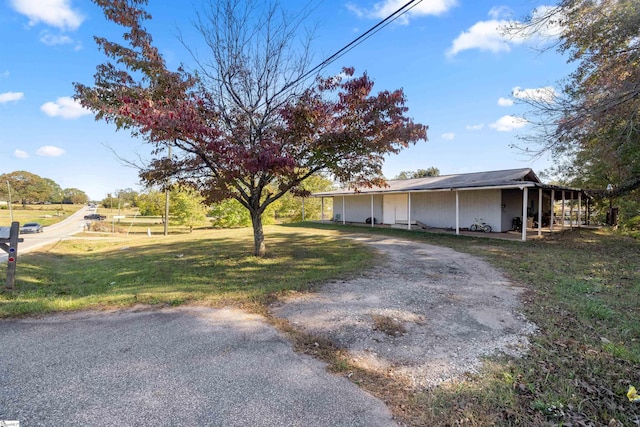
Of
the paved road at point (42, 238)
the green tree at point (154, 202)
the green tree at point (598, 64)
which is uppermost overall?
the green tree at point (598, 64)

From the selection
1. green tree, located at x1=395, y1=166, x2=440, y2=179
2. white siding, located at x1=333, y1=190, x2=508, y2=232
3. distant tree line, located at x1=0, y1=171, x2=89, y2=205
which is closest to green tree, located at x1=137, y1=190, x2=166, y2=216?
white siding, located at x1=333, y1=190, x2=508, y2=232

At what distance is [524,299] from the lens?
5105mm

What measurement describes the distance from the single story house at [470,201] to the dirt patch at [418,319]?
6687 mm

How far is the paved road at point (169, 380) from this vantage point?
2188mm

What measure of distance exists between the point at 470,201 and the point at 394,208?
4.53 metres

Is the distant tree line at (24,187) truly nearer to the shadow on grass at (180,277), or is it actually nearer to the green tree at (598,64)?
the shadow on grass at (180,277)

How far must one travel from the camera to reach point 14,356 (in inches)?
120

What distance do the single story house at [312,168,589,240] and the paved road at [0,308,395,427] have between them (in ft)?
31.0

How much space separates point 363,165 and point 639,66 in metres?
6.13

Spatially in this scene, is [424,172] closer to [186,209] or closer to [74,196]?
[186,209]

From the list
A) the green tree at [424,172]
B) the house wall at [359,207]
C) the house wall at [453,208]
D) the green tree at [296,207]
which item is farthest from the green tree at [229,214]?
the green tree at [424,172]

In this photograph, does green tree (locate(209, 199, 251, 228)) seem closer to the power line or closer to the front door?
the front door

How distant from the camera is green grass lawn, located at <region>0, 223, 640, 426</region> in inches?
95.0

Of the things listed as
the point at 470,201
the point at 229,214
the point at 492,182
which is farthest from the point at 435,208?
the point at 229,214
